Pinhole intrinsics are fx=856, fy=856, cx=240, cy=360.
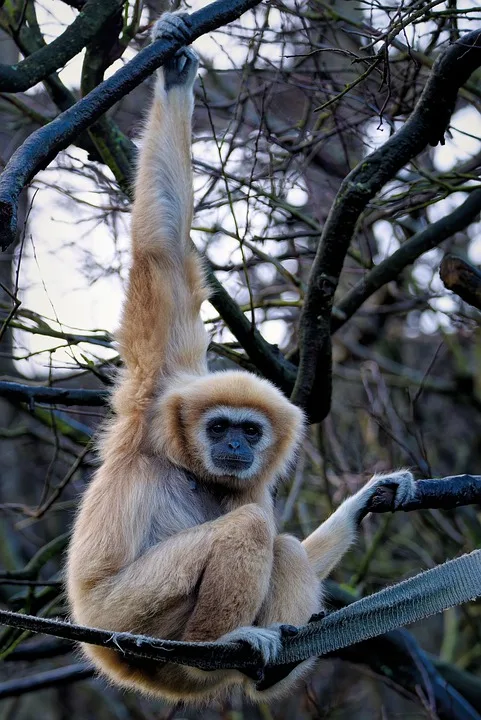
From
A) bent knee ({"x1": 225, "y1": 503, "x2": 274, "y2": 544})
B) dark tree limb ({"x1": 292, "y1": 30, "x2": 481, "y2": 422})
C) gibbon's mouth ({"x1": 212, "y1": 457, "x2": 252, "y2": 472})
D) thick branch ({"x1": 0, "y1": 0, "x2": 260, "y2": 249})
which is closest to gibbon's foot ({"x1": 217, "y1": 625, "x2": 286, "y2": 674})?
bent knee ({"x1": 225, "y1": 503, "x2": 274, "y2": 544})

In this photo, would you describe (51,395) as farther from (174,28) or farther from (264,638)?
(174,28)

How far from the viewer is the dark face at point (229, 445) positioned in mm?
5102

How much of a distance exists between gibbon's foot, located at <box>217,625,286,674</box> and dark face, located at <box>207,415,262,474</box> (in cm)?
103

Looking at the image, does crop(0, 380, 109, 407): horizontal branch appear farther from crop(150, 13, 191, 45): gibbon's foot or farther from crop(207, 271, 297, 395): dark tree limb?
crop(150, 13, 191, 45): gibbon's foot

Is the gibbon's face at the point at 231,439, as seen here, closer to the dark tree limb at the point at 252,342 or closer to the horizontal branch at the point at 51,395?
the dark tree limb at the point at 252,342

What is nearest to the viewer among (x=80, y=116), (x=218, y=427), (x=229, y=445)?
(x=80, y=116)

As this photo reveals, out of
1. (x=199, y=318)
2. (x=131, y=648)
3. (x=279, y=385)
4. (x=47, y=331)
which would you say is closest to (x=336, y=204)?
(x=199, y=318)

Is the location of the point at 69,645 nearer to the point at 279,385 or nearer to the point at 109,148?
the point at 279,385

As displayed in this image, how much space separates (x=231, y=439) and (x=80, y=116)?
224 cm

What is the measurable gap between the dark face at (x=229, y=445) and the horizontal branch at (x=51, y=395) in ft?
3.24

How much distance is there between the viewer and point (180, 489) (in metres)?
5.08

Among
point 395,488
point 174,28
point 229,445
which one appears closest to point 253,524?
point 229,445

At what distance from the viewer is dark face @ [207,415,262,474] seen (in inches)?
201

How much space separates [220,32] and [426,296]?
381 centimetres
